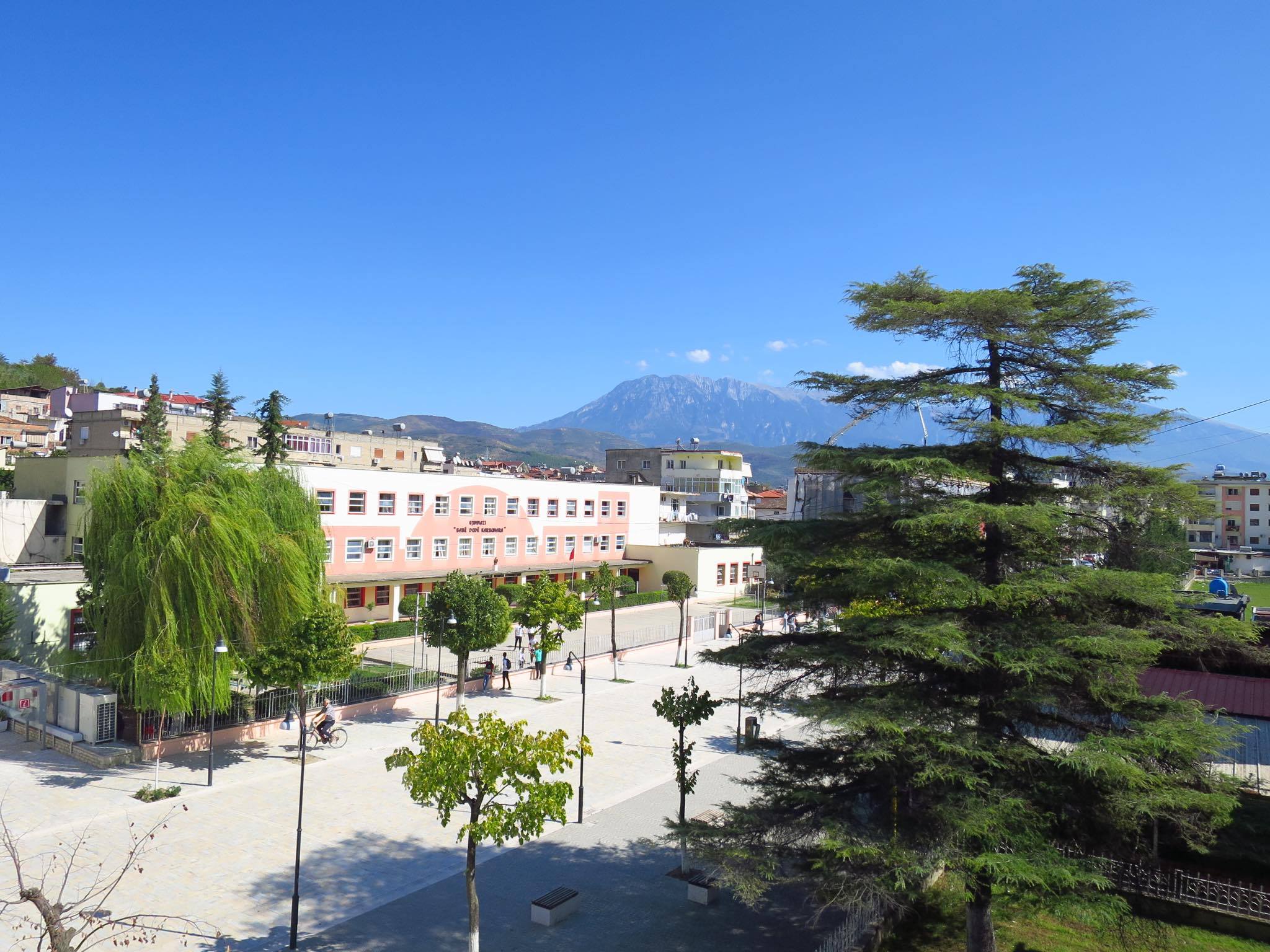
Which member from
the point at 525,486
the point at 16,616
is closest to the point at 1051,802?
the point at 16,616

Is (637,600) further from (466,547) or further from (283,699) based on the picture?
(283,699)

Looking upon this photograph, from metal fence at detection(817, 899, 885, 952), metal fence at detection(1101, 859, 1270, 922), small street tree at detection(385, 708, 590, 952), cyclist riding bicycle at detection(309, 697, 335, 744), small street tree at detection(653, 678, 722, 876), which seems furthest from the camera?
cyclist riding bicycle at detection(309, 697, 335, 744)

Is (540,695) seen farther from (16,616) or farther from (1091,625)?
(1091,625)

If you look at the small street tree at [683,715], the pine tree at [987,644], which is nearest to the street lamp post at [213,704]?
the small street tree at [683,715]

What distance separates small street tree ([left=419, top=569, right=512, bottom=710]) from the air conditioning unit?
8604 mm

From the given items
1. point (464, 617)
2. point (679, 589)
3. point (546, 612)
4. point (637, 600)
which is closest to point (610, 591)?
point (679, 589)

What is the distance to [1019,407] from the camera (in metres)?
11.2

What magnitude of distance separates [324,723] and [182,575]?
18.2 feet

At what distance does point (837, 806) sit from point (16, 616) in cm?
2704

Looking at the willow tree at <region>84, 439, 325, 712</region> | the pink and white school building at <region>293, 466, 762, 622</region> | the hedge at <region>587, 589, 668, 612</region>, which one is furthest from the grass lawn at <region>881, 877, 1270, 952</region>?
the hedge at <region>587, 589, 668, 612</region>

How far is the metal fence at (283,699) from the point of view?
21.5 m

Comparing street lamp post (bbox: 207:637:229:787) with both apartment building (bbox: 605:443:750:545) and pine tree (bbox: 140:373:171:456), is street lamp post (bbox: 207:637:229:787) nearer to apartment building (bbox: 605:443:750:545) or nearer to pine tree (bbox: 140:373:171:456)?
pine tree (bbox: 140:373:171:456)

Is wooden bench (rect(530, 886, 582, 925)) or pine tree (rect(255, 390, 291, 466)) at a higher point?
pine tree (rect(255, 390, 291, 466))

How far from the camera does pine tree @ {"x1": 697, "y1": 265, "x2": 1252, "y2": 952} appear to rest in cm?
1010
